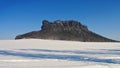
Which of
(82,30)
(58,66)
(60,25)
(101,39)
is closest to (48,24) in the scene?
(60,25)

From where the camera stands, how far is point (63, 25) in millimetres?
36688

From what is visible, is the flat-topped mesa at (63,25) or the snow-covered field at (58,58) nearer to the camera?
the snow-covered field at (58,58)

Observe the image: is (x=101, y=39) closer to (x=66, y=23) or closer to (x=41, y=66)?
(x=66, y=23)

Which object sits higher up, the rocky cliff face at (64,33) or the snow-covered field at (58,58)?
the rocky cliff face at (64,33)

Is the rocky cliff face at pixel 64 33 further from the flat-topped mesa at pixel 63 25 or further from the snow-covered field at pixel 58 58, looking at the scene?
the snow-covered field at pixel 58 58

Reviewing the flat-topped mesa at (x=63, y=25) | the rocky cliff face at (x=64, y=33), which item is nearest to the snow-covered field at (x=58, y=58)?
the rocky cliff face at (x=64, y=33)

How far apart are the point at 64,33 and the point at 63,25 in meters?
3.04

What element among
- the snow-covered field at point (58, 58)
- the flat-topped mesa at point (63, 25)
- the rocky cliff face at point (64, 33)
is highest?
the flat-topped mesa at point (63, 25)

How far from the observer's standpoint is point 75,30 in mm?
35281

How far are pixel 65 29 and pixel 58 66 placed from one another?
89.9ft

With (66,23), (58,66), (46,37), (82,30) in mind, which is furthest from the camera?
(66,23)

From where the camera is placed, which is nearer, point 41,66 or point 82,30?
point 41,66

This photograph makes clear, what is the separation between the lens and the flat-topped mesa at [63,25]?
3462 centimetres

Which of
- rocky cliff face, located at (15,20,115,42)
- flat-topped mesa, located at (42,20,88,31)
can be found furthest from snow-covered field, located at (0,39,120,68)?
flat-topped mesa, located at (42,20,88,31)
